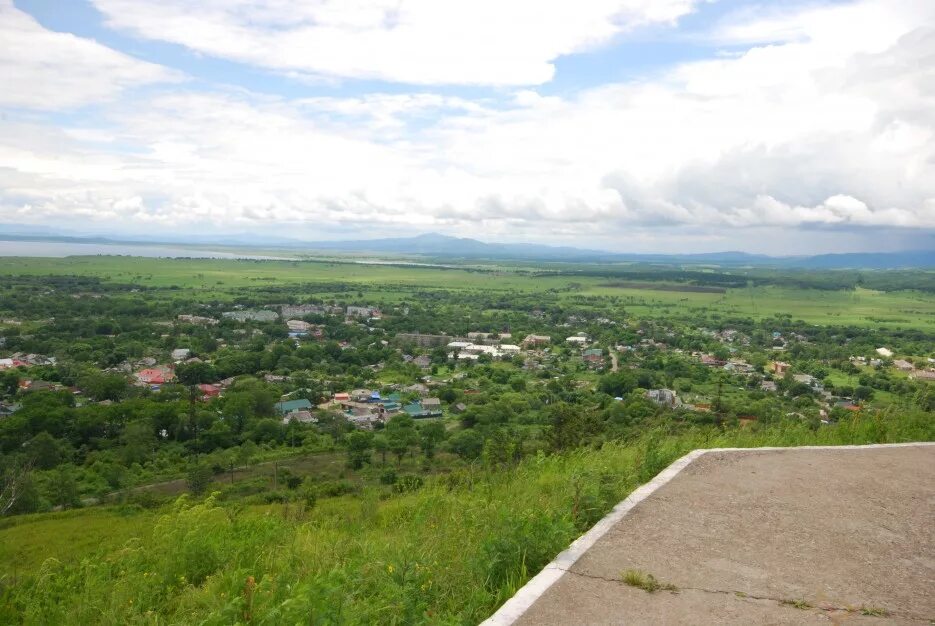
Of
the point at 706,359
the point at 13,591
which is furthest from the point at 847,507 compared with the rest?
the point at 706,359

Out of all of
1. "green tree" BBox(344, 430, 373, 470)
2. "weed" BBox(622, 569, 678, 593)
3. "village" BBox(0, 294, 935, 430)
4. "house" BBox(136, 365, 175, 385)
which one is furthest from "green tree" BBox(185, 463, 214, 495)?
"weed" BBox(622, 569, 678, 593)

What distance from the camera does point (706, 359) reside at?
3912cm

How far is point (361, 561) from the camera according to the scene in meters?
3.76

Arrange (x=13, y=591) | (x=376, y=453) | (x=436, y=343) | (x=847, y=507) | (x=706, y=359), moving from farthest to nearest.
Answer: (x=436, y=343) → (x=706, y=359) → (x=376, y=453) → (x=13, y=591) → (x=847, y=507)

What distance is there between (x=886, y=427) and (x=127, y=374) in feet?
106

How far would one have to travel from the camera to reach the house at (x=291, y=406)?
26.2 meters

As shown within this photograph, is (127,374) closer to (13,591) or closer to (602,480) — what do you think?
(13,591)

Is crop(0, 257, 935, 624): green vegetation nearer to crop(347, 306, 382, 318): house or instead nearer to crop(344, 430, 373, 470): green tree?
crop(344, 430, 373, 470): green tree

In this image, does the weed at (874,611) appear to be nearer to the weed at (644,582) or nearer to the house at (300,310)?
the weed at (644,582)

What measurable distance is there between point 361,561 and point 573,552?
4.13 ft

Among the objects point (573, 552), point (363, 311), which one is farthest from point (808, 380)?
point (363, 311)

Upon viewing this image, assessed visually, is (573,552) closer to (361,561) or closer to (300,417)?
(361,561)

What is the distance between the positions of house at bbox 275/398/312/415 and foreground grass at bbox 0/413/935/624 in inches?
785

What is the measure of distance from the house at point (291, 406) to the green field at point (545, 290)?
43.8 meters
